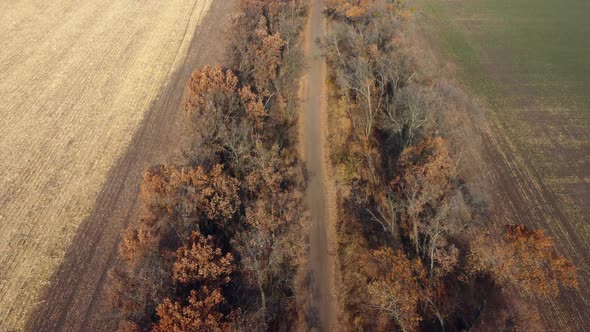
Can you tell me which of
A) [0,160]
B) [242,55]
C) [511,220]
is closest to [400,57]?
[242,55]

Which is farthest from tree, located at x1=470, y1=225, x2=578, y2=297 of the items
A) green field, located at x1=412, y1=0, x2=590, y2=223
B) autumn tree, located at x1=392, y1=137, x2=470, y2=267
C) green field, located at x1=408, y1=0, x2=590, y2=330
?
green field, located at x1=412, y1=0, x2=590, y2=223

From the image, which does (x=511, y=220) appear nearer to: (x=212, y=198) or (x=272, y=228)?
(x=272, y=228)

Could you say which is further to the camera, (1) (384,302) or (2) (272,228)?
(2) (272,228)

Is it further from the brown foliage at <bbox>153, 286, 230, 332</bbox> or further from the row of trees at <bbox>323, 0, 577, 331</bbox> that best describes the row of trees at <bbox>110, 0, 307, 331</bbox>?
the row of trees at <bbox>323, 0, 577, 331</bbox>

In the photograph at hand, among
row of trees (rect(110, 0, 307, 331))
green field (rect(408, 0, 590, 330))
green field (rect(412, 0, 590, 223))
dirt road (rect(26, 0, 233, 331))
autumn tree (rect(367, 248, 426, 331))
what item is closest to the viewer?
row of trees (rect(110, 0, 307, 331))

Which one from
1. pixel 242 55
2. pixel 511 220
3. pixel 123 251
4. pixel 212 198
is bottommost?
pixel 511 220

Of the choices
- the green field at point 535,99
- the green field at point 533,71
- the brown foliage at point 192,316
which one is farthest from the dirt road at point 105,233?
the green field at point 533,71
